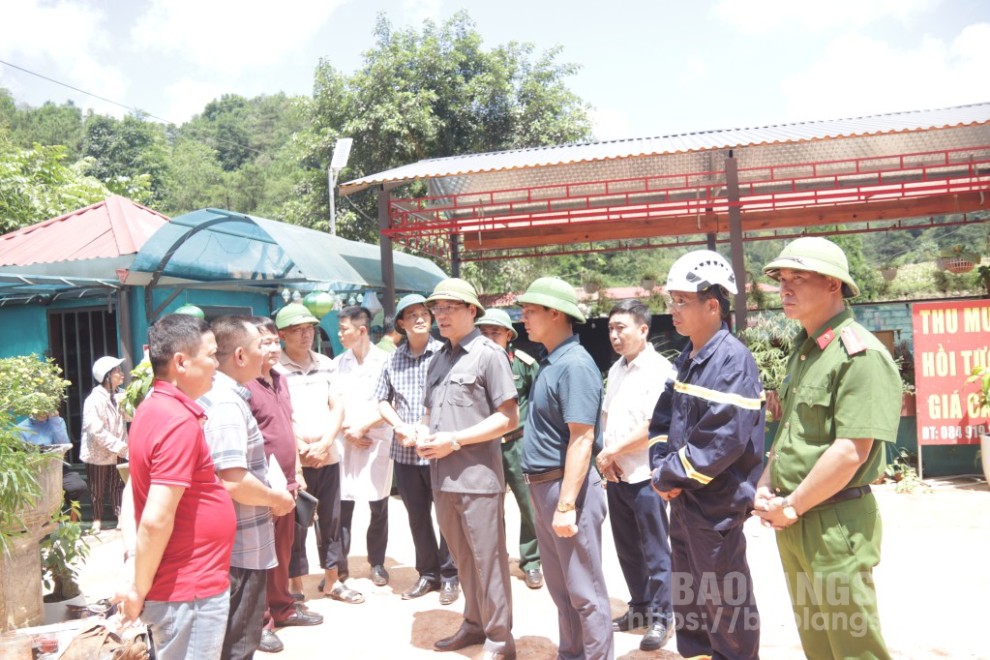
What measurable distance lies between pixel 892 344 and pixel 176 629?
8871 millimetres

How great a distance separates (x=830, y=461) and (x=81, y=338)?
28.9 feet

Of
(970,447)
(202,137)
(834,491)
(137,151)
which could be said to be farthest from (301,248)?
(202,137)

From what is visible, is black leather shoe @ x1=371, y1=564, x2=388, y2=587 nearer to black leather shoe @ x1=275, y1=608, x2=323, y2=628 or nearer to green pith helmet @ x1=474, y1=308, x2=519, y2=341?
black leather shoe @ x1=275, y1=608, x2=323, y2=628

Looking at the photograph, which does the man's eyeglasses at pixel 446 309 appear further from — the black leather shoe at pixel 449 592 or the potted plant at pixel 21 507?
the potted plant at pixel 21 507

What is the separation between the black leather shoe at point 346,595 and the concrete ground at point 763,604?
5 centimetres

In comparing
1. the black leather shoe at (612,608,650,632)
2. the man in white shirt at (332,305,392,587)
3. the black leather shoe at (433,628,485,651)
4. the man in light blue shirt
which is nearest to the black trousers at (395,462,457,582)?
the man in white shirt at (332,305,392,587)

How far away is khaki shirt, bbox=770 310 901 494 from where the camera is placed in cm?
236

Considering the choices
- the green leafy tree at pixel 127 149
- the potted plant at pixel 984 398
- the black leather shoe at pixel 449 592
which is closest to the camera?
the black leather shoe at pixel 449 592

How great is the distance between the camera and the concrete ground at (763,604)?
378 centimetres

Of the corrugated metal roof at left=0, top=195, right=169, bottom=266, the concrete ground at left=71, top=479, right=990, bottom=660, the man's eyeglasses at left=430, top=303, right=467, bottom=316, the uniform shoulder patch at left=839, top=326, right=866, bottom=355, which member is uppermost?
the corrugated metal roof at left=0, top=195, right=169, bottom=266

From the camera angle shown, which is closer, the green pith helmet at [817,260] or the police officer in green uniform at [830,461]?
the police officer in green uniform at [830,461]

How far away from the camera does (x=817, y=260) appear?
2549mm

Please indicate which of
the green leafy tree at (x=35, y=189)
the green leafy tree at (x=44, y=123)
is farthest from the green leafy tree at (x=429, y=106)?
the green leafy tree at (x=44, y=123)

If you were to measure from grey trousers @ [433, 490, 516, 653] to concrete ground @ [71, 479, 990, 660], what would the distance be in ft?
1.08
